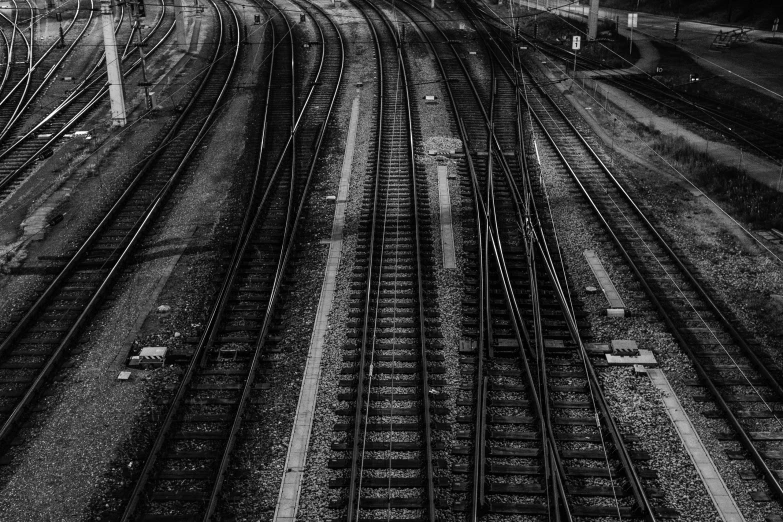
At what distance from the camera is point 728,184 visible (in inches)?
776

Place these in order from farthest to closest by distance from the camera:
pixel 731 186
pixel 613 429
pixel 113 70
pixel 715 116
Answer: pixel 715 116
pixel 113 70
pixel 731 186
pixel 613 429

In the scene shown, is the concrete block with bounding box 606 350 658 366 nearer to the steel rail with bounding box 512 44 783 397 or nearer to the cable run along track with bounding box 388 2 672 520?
the cable run along track with bounding box 388 2 672 520

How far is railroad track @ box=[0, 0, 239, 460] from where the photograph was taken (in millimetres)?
11938

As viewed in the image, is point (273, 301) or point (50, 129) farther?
point (50, 129)

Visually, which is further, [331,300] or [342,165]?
[342,165]

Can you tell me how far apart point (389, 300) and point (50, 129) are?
1559cm

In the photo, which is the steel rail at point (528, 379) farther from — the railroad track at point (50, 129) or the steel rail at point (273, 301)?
the railroad track at point (50, 129)

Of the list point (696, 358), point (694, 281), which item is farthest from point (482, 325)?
point (694, 281)

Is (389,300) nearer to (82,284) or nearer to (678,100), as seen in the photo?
(82,284)

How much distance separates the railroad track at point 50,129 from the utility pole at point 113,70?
1589 mm

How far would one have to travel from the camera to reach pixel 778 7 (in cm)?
4162

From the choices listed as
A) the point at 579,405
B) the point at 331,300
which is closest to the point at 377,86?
the point at 331,300

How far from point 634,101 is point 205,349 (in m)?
20.3

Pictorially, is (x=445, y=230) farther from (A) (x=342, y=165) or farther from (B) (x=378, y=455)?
(B) (x=378, y=455)
